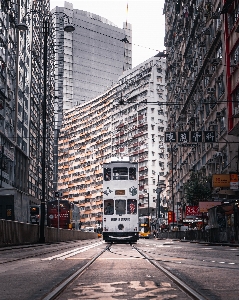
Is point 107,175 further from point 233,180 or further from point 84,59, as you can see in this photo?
point 84,59

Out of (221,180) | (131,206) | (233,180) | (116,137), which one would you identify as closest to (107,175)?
(131,206)

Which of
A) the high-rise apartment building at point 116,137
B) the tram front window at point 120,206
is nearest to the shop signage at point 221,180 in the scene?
the tram front window at point 120,206

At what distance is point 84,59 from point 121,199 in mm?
137036

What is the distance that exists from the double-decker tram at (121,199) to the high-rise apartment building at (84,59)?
401 ft

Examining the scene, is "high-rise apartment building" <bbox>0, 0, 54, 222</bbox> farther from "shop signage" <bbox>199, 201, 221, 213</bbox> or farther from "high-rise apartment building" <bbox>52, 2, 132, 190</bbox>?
"high-rise apartment building" <bbox>52, 2, 132, 190</bbox>

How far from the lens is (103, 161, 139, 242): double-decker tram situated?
38.2 meters

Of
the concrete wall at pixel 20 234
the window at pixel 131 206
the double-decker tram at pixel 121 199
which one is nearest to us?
the concrete wall at pixel 20 234

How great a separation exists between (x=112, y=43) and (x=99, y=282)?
173m

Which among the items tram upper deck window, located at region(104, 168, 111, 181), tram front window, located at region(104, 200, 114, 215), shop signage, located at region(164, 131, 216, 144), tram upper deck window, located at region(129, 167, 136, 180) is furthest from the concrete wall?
shop signage, located at region(164, 131, 216, 144)

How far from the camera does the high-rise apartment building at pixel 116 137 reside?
133 metres

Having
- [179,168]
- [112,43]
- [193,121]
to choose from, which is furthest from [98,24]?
[193,121]

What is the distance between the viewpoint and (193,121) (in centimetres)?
6619

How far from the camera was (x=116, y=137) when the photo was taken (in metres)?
146

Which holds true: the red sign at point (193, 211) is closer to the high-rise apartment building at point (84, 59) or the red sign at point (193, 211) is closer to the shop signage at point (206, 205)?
the shop signage at point (206, 205)
